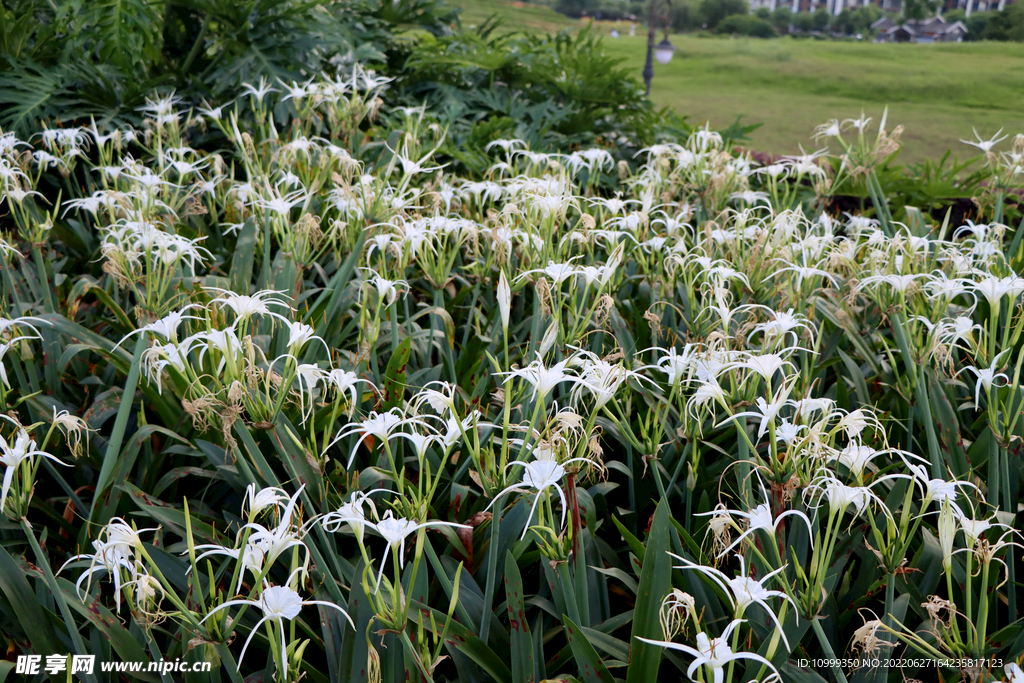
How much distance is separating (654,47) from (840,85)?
1.64 meters

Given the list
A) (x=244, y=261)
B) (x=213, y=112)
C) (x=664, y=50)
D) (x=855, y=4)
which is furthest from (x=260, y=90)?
(x=664, y=50)

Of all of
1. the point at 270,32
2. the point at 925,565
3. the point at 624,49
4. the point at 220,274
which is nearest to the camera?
the point at 925,565

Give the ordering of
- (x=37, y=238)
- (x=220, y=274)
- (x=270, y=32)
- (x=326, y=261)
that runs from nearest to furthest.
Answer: (x=37, y=238) < (x=220, y=274) < (x=326, y=261) < (x=270, y=32)

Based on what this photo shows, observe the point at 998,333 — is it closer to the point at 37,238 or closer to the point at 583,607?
the point at 583,607

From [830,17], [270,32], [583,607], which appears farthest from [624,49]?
[583,607]

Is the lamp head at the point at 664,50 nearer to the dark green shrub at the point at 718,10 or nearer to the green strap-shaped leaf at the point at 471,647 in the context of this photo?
the dark green shrub at the point at 718,10

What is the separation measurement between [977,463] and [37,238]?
2045 mm

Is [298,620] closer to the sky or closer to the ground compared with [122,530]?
closer to the ground

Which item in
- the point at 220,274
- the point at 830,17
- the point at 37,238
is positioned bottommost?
the point at 220,274

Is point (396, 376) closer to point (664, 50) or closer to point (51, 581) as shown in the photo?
point (51, 581)

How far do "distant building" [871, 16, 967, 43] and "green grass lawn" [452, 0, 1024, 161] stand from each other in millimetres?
62

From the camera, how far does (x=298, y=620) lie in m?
0.92

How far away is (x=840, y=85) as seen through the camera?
429cm

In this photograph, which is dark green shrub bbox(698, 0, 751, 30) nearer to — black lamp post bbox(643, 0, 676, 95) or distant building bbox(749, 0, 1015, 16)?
distant building bbox(749, 0, 1015, 16)
